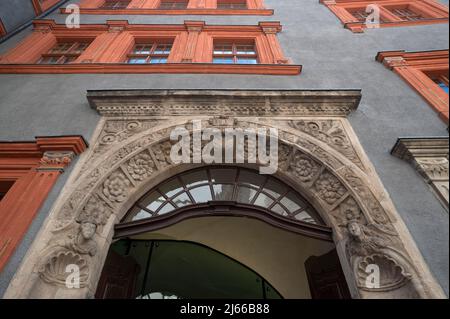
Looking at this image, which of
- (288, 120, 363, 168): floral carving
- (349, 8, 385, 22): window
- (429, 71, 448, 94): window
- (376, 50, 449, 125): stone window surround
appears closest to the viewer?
(288, 120, 363, 168): floral carving

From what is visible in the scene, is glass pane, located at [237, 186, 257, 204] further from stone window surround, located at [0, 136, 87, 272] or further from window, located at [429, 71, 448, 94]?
window, located at [429, 71, 448, 94]

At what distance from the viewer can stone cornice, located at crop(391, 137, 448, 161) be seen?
3.78m

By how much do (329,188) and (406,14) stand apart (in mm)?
9508

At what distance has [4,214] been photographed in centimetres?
347

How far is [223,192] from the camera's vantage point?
4.36 m

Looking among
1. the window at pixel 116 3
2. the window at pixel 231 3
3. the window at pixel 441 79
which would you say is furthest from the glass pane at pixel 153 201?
the window at pixel 116 3

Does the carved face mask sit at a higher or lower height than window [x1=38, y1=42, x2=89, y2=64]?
lower

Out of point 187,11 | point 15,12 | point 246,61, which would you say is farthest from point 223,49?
point 15,12

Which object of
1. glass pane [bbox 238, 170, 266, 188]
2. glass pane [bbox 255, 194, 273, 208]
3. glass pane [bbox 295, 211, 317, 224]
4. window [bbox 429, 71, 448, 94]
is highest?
window [bbox 429, 71, 448, 94]

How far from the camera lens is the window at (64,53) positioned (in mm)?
7469

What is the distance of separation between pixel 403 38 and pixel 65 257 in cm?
933

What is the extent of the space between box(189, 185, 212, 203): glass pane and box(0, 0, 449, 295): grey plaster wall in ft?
6.67

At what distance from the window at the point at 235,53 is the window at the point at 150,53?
153cm

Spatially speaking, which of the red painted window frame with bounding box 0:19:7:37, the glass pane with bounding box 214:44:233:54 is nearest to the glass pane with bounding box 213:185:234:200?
the glass pane with bounding box 214:44:233:54
